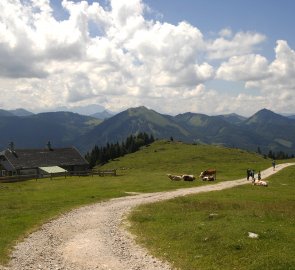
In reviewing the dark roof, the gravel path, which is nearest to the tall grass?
the gravel path

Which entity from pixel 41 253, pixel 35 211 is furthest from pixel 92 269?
pixel 35 211

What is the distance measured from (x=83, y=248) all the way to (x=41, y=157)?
10006cm

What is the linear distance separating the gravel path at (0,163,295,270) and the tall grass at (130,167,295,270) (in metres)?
1.27

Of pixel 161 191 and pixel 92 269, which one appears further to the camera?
pixel 161 191

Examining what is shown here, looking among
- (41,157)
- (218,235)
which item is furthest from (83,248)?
(41,157)

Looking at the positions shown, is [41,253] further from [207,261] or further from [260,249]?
[260,249]

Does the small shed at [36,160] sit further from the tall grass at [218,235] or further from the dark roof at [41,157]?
the tall grass at [218,235]

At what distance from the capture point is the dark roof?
11575 cm

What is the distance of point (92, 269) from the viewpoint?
21094 millimetres

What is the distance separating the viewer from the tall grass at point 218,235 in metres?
20.5

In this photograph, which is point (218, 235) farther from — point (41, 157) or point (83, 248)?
point (41, 157)

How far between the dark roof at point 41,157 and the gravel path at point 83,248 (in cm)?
8227

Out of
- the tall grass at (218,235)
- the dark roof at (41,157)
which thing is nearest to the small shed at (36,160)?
the dark roof at (41,157)

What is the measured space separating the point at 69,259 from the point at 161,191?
36.5 m
